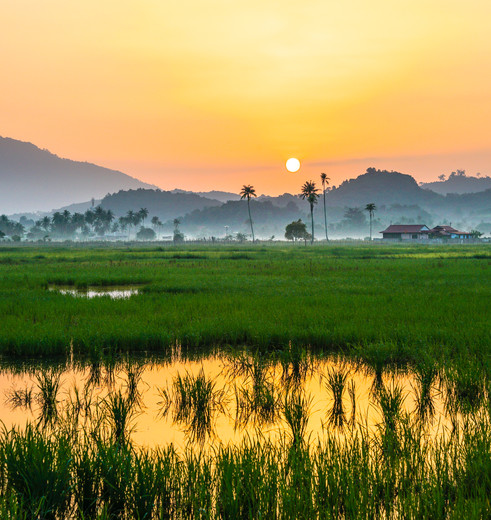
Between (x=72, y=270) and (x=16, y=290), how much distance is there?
12.9 meters

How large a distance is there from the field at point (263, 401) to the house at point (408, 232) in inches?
4130

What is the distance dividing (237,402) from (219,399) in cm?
44

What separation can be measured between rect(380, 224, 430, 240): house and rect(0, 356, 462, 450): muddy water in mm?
119947

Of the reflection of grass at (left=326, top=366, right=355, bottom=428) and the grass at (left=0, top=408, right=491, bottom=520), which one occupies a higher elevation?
the grass at (left=0, top=408, right=491, bottom=520)

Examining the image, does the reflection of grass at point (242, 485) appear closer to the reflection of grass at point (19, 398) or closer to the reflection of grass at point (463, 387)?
the reflection of grass at point (463, 387)

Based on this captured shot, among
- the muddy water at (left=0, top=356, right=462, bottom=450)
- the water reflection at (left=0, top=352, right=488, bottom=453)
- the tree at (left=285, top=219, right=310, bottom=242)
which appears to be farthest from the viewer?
the tree at (left=285, top=219, right=310, bottom=242)

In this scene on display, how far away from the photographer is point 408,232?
126 metres

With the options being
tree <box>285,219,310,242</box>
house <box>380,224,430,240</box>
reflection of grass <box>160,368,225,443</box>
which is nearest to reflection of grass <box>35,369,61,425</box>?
reflection of grass <box>160,368,225,443</box>

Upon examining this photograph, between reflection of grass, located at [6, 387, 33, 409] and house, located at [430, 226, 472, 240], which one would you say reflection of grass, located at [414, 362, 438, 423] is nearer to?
reflection of grass, located at [6, 387, 33, 409]

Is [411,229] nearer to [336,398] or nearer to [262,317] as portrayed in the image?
[262,317]

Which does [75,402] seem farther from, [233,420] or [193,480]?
[193,480]

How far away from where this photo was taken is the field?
5.13 meters

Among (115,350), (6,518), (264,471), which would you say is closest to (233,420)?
(264,471)

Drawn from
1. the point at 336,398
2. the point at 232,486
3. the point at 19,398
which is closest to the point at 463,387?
the point at 336,398
